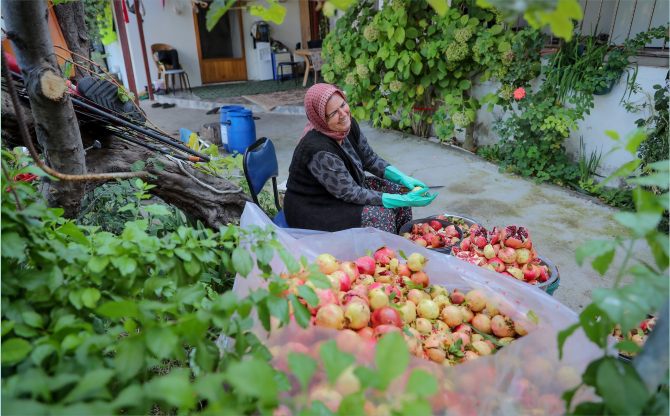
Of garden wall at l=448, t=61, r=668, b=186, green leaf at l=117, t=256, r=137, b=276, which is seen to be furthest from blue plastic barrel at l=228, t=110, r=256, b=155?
green leaf at l=117, t=256, r=137, b=276

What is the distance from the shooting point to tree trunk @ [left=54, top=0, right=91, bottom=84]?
3281mm

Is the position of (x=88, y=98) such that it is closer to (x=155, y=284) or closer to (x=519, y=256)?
(x=155, y=284)

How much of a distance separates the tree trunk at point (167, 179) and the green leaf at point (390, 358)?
2166mm

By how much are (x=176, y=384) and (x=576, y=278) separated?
9.35 feet

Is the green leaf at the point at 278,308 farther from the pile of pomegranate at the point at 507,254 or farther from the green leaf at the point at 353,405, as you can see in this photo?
the pile of pomegranate at the point at 507,254

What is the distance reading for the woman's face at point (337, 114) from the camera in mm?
2375

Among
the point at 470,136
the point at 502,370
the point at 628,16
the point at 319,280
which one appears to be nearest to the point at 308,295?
the point at 319,280

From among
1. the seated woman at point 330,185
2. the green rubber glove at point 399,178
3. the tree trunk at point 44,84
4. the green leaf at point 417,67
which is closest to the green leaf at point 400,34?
the green leaf at point 417,67

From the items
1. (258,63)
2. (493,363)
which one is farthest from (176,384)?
(258,63)

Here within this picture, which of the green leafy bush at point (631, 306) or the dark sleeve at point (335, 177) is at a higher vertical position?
the green leafy bush at point (631, 306)

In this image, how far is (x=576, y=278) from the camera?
276 centimetres

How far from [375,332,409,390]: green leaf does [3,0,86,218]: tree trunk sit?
146 cm

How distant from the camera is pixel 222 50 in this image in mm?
12633

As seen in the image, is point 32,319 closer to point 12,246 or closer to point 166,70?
A: point 12,246
